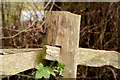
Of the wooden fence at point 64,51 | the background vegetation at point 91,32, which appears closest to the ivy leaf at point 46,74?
the wooden fence at point 64,51

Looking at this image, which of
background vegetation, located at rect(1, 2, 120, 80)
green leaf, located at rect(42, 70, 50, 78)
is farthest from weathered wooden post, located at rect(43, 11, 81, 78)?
background vegetation, located at rect(1, 2, 120, 80)

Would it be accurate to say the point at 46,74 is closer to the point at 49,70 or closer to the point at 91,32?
the point at 49,70

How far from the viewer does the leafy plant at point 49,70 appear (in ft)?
3.05

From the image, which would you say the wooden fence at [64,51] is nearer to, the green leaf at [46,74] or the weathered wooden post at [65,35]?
the weathered wooden post at [65,35]

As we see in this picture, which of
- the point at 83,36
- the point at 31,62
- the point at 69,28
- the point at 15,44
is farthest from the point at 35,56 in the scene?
the point at 83,36

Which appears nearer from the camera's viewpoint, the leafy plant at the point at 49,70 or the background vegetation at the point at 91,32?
the leafy plant at the point at 49,70

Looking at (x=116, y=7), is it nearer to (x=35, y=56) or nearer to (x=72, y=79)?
(x=72, y=79)

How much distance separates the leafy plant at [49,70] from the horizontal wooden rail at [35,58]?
7 centimetres

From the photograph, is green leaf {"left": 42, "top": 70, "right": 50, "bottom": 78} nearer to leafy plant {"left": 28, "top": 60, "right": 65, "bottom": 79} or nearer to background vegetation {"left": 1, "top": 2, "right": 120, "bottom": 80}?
leafy plant {"left": 28, "top": 60, "right": 65, "bottom": 79}

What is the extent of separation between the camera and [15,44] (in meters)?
2.38

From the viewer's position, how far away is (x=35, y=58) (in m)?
1.02

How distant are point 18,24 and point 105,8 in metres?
1.82

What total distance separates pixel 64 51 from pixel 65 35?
14 centimetres

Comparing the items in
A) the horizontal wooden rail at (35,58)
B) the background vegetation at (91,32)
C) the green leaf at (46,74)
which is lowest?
the green leaf at (46,74)
